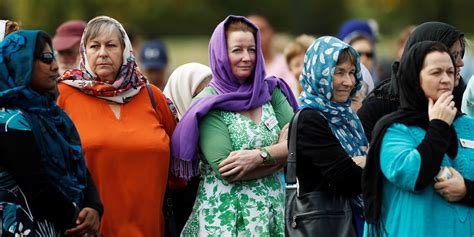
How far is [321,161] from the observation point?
22.6 ft

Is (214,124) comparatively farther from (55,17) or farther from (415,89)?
(55,17)

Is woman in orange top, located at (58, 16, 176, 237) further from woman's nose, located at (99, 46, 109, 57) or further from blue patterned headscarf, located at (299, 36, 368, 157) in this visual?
blue patterned headscarf, located at (299, 36, 368, 157)

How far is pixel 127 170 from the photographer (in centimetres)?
741

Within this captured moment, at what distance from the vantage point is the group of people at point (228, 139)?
247 inches

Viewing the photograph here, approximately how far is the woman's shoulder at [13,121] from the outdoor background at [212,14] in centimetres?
1751

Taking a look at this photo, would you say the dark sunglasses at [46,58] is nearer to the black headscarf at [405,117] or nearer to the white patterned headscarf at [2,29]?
the white patterned headscarf at [2,29]

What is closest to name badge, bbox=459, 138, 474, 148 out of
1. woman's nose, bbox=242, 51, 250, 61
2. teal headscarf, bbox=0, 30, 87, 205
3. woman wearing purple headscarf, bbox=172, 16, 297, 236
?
woman wearing purple headscarf, bbox=172, 16, 297, 236

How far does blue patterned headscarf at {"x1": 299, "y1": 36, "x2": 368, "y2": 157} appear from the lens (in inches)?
279

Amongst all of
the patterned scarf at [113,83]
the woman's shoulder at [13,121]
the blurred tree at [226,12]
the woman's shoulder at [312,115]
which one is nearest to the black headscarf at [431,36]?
the woman's shoulder at [312,115]

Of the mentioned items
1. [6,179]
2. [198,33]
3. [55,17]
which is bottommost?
[198,33]

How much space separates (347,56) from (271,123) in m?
0.78

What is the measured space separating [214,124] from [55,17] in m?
19.9

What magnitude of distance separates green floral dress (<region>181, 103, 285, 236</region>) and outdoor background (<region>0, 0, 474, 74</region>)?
1620 cm

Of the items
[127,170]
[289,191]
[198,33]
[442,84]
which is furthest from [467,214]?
[198,33]
